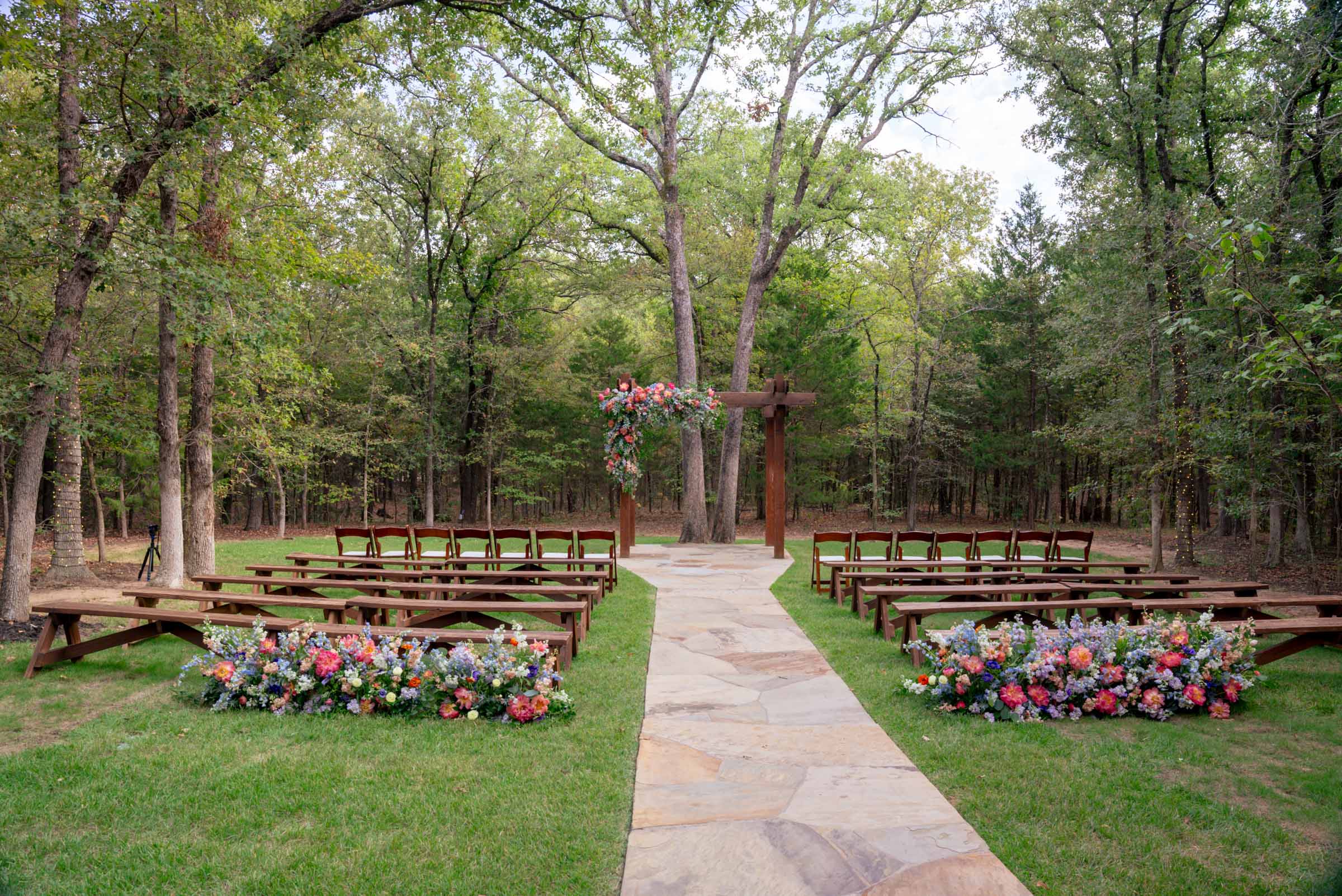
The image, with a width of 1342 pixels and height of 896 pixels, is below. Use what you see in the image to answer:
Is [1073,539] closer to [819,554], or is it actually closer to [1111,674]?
[819,554]

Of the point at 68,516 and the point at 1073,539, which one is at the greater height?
the point at 68,516

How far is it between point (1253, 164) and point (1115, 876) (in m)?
14.3

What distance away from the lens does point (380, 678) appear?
4.51 metres

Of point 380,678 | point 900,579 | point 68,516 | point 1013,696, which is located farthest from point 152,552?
point 1013,696

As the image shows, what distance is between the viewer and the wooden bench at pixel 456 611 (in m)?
5.43

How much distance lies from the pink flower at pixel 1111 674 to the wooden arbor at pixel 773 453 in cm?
858

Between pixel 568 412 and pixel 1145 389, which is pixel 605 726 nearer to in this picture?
pixel 1145 389

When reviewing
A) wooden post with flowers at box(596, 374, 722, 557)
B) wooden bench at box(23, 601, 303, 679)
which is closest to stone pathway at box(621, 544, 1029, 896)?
wooden bench at box(23, 601, 303, 679)

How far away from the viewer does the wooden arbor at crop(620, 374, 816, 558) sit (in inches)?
524

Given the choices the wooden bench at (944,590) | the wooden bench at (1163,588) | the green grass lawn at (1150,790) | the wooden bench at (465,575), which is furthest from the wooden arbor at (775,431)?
the green grass lawn at (1150,790)

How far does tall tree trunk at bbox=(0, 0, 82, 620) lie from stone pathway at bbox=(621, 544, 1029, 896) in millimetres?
6022

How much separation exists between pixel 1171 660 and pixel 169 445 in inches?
404

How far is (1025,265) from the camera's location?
74.2 ft

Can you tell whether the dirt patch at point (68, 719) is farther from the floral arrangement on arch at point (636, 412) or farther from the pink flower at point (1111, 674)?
the floral arrangement on arch at point (636, 412)
